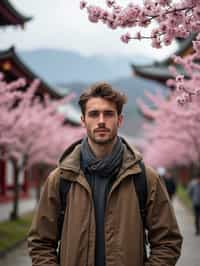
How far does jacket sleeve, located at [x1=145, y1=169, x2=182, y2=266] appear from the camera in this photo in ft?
11.1

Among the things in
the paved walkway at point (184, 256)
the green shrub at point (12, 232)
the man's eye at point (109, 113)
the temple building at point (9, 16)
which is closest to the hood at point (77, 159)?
the man's eye at point (109, 113)

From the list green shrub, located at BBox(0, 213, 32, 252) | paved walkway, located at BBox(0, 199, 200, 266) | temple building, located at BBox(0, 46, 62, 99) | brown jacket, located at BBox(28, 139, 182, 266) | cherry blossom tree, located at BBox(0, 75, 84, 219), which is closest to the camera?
brown jacket, located at BBox(28, 139, 182, 266)

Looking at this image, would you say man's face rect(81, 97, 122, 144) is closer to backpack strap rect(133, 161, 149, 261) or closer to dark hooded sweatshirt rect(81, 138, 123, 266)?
dark hooded sweatshirt rect(81, 138, 123, 266)

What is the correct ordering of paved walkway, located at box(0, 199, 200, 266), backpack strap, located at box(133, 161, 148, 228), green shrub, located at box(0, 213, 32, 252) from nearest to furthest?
1. backpack strap, located at box(133, 161, 148, 228)
2. paved walkway, located at box(0, 199, 200, 266)
3. green shrub, located at box(0, 213, 32, 252)

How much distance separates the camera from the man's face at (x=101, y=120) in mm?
3408

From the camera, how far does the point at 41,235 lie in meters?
3.42

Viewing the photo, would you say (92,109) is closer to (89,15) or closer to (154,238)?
(154,238)

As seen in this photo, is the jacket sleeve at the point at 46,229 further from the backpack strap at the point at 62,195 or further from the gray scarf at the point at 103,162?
the gray scarf at the point at 103,162

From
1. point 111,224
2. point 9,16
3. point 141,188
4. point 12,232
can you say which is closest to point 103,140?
point 141,188

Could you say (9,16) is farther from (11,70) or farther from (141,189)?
(141,189)

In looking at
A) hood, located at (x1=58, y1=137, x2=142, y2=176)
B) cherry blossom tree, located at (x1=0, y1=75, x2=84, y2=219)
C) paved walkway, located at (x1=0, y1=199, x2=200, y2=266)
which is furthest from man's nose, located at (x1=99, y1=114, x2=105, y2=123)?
cherry blossom tree, located at (x1=0, y1=75, x2=84, y2=219)

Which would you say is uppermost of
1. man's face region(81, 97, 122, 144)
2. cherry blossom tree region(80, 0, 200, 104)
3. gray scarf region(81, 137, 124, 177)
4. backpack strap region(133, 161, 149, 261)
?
cherry blossom tree region(80, 0, 200, 104)

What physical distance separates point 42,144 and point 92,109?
18311 millimetres

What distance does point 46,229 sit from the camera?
3.44 meters
